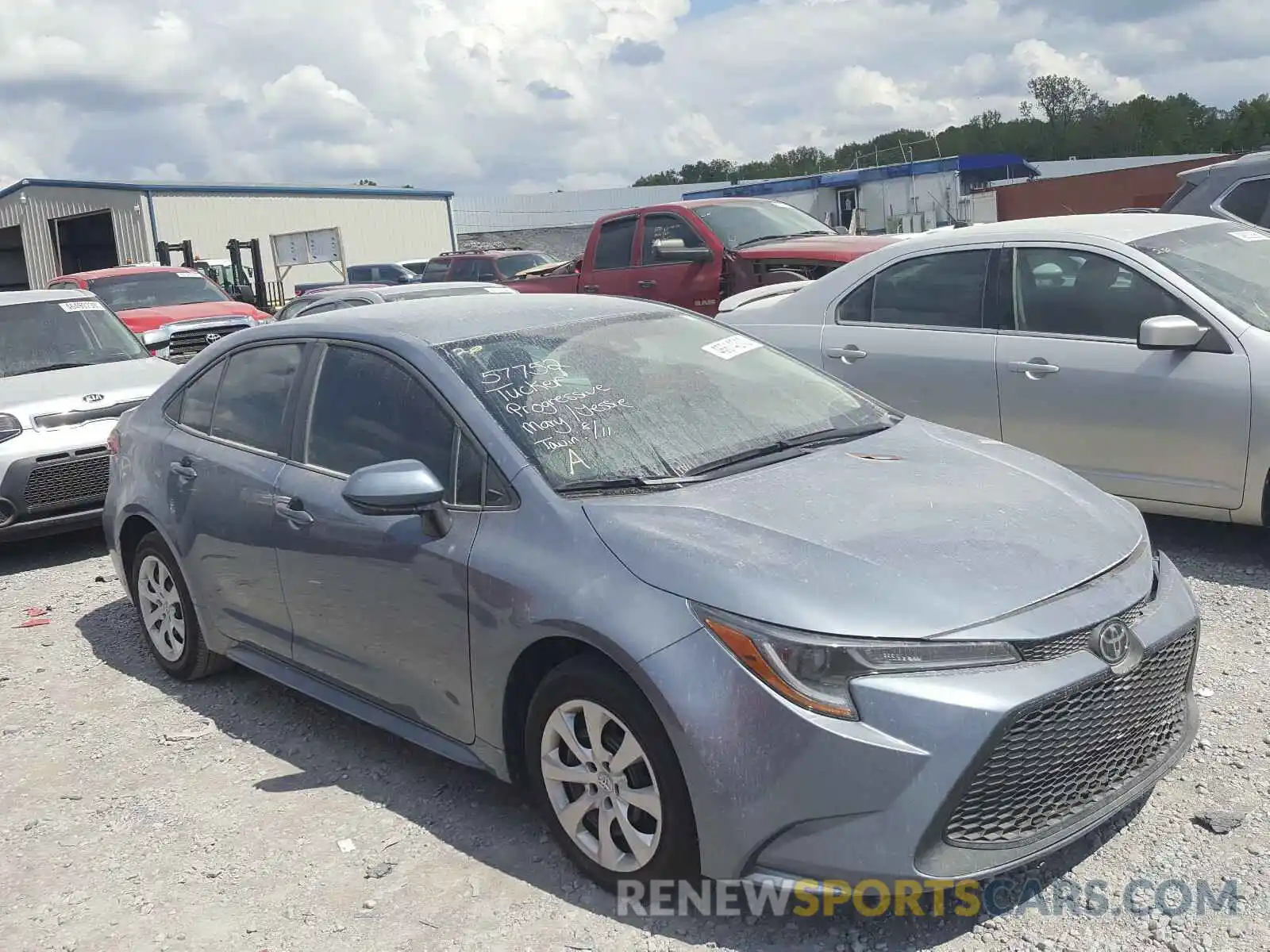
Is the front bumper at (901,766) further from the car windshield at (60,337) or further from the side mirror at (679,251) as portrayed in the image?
the side mirror at (679,251)

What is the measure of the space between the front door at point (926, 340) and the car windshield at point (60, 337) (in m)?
5.47

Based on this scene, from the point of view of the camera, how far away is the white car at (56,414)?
23.9 feet

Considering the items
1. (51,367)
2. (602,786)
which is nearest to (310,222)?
(51,367)

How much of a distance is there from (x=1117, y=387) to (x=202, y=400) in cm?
414

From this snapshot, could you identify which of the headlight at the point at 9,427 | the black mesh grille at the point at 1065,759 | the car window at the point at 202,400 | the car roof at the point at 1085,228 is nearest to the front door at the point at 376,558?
the car window at the point at 202,400

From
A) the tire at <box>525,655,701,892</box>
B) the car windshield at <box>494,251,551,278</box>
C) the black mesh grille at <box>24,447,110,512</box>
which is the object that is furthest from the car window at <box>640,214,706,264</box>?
the tire at <box>525,655,701,892</box>

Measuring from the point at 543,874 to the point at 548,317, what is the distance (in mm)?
1886

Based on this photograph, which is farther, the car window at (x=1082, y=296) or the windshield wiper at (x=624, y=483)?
the car window at (x=1082, y=296)

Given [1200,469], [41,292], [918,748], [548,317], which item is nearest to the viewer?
[918,748]

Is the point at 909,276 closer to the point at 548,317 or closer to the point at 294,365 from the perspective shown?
the point at 548,317

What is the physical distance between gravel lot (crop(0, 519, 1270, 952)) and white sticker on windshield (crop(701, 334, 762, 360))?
5.59ft

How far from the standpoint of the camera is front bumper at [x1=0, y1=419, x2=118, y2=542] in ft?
23.8

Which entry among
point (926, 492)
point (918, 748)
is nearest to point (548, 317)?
point (926, 492)

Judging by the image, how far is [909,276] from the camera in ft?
21.2
